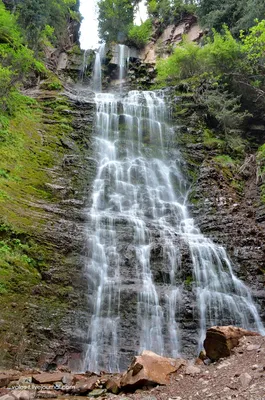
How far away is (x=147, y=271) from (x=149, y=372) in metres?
5.14

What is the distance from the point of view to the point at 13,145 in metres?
13.3

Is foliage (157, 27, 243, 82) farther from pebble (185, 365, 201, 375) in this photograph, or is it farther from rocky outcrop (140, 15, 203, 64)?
pebble (185, 365, 201, 375)

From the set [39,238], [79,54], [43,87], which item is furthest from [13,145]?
[79,54]

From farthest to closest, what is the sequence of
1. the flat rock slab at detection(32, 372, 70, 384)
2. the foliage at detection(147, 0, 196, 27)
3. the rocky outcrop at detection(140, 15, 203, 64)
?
1. the foliage at detection(147, 0, 196, 27)
2. the rocky outcrop at detection(140, 15, 203, 64)
3. the flat rock slab at detection(32, 372, 70, 384)

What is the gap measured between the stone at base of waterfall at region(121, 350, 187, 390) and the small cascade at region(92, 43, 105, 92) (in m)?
23.9

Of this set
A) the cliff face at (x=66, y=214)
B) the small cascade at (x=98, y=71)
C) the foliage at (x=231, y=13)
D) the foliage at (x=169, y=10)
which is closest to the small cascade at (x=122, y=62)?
the small cascade at (x=98, y=71)

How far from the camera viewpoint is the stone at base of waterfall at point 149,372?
5.06 meters

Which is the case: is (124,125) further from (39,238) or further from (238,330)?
(238,330)

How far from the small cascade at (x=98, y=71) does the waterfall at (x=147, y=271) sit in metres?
12.7

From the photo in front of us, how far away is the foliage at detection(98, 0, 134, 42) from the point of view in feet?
109

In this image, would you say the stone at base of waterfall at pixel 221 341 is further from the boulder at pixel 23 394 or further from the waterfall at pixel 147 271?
the boulder at pixel 23 394

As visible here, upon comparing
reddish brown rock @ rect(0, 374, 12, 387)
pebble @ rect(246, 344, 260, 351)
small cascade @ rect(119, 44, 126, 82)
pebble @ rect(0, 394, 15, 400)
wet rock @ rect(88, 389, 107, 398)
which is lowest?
pebble @ rect(0, 394, 15, 400)

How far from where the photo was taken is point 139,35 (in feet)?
105

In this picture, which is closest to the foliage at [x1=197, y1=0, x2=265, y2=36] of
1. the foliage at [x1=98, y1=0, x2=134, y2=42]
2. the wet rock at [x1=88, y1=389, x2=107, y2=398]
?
the foliage at [x1=98, y1=0, x2=134, y2=42]
